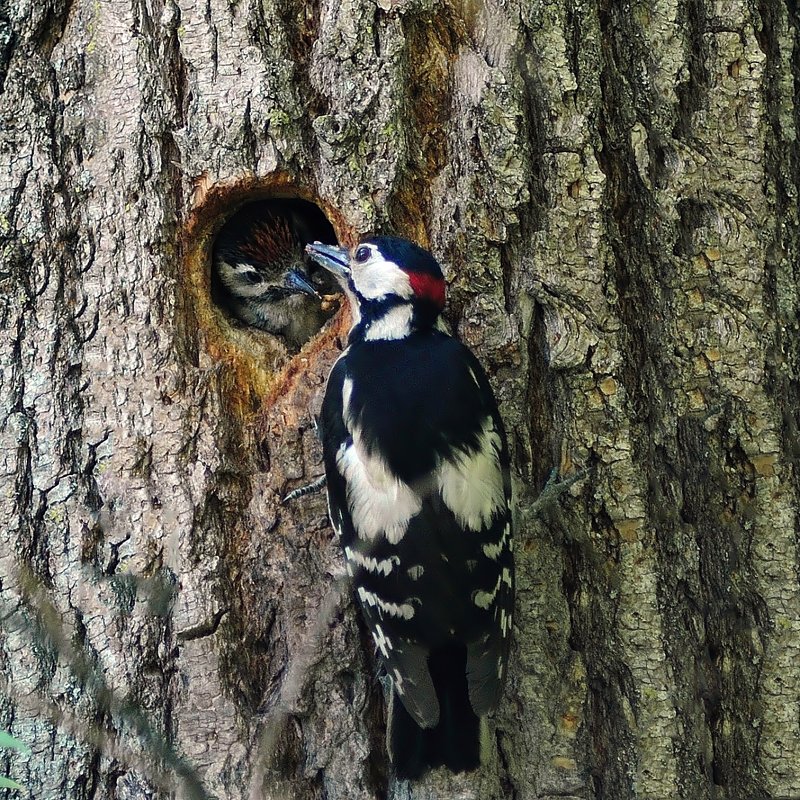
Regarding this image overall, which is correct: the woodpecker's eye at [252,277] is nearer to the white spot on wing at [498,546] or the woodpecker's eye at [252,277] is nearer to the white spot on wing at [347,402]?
the white spot on wing at [347,402]

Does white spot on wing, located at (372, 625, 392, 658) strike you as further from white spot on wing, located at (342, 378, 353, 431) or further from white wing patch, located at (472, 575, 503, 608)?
white spot on wing, located at (342, 378, 353, 431)

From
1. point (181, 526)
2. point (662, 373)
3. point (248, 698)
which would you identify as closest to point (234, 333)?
point (181, 526)

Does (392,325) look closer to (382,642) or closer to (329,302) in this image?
(382,642)

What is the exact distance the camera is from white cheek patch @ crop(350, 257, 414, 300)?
275 centimetres

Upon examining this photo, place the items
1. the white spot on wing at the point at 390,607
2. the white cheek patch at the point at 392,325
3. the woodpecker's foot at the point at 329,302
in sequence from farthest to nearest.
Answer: the woodpecker's foot at the point at 329,302
the white cheek patch at the point at 392,325
the white spot on wing at the point at 390,607

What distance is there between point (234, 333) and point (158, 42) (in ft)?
2.70

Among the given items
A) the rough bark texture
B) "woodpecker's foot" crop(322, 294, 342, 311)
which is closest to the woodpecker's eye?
"woodpecker's foot" crop(322, 294, 342, 311)

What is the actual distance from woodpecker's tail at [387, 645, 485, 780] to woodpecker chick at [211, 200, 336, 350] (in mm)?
1389

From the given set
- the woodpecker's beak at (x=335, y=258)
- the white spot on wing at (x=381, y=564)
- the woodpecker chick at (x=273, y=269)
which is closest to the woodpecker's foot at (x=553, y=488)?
the white spot on wing at (x=381, y=564)

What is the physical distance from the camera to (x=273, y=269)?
3.98 meters

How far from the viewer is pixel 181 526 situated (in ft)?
8.97

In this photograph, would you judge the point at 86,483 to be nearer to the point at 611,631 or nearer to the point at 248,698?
the point at 248,698

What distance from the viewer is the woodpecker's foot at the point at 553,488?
2750 millimetres

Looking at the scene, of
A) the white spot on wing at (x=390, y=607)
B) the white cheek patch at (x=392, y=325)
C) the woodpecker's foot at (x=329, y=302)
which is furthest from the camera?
the woodpecker's foot at (x=329, y=302)
